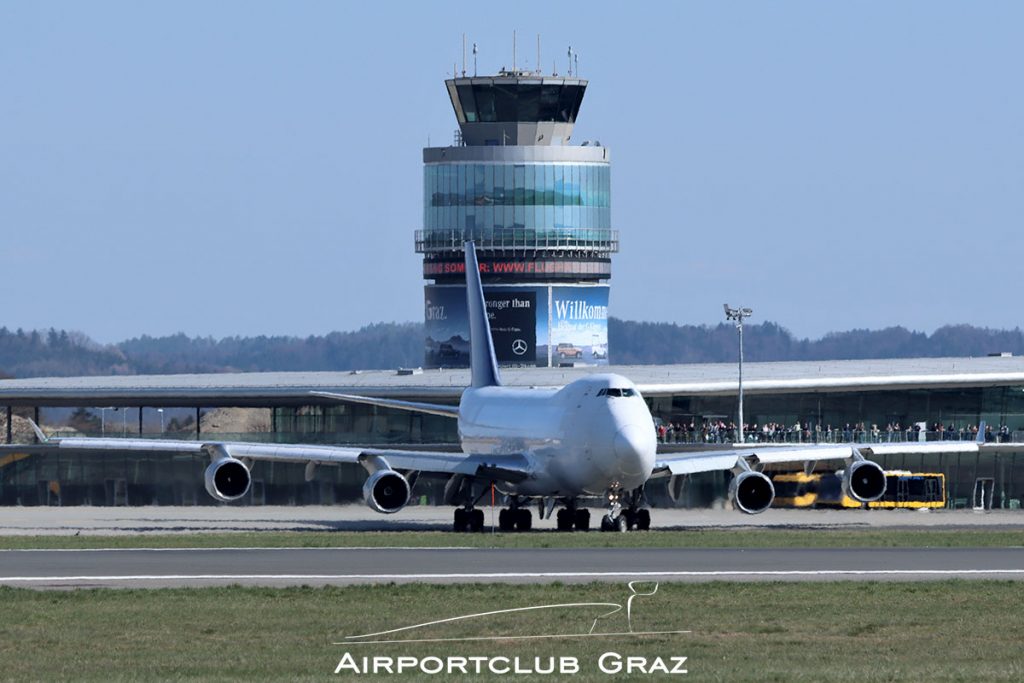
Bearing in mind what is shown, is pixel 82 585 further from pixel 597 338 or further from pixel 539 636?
pixel 597 338

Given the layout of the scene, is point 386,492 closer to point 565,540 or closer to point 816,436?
point 565,540

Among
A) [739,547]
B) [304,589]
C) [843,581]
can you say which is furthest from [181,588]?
[739,547]

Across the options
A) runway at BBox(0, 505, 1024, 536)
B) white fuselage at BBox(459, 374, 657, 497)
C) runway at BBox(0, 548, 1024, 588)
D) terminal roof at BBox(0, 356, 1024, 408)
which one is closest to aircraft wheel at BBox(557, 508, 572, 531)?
white fuselage at BBox(459, 374, 657, 497)

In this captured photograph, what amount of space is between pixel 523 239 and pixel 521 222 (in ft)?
4.05

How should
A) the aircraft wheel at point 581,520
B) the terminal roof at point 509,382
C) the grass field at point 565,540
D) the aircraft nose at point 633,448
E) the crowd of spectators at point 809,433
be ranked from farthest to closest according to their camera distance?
1. the terminal roof at point 509,382
2. the crowd of spectators at point 809,433
3. the aircraft wheel at point 581,520
4. the aircraft nose at point 633,448
5. the grass field at point 565,540

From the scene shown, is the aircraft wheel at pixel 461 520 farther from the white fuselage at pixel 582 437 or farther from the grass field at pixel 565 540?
the grass field at pixel 565 540

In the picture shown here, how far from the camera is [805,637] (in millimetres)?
28594

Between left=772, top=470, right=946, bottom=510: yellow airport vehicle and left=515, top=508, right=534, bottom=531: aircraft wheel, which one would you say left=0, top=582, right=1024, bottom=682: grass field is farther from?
left=772, top=470, right=946, bottom=510: yellow airport vehicle

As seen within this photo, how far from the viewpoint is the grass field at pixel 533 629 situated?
25.6 metres

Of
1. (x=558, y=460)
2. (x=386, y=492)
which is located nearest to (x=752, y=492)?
(x=558, y=460)

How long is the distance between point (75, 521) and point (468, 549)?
2871 cm

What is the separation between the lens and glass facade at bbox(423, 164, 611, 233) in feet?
423

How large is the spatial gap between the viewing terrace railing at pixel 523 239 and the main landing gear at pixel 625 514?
70.5 meters

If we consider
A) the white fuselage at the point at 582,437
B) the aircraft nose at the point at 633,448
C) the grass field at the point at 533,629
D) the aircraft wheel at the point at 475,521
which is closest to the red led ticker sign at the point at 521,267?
the white fuselage at the point at 582,437
